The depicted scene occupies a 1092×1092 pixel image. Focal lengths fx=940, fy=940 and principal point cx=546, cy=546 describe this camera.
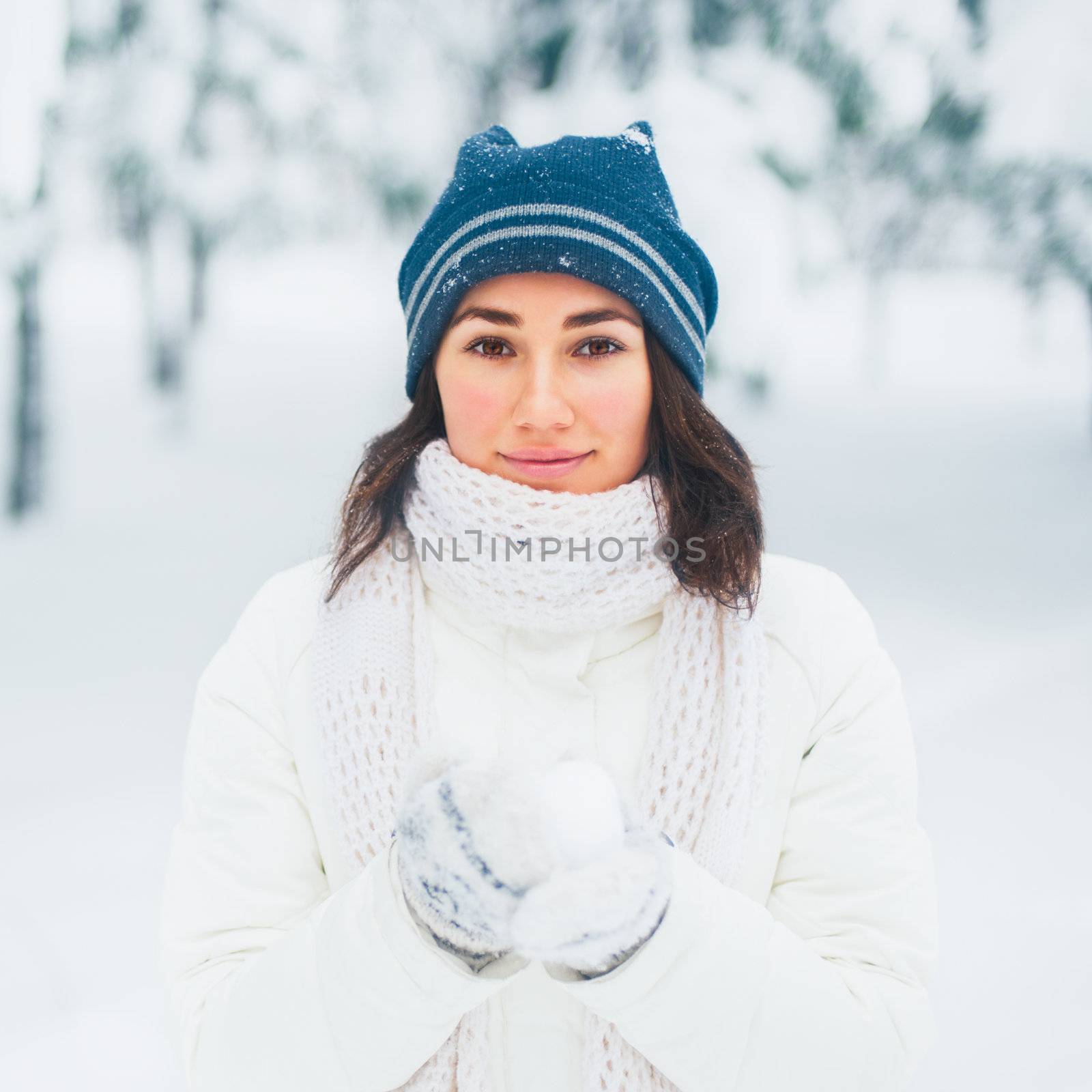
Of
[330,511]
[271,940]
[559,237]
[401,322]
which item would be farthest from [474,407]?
[401,322]

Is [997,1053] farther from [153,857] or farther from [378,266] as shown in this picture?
[378,266]

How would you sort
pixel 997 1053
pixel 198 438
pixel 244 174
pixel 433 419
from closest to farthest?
pixel 433 419 < pixel 997 1053 < pixel 244 174 < pixel 198 438

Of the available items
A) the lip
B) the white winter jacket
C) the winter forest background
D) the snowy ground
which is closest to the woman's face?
the lip

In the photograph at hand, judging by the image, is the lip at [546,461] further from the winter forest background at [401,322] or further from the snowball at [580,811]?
the winter forest background at [401,322]

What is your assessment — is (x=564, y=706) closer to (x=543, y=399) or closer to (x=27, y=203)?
(x=543, y=399)

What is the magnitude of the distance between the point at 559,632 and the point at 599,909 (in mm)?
399

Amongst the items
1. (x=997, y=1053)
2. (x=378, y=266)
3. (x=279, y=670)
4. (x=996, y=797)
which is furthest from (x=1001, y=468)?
(x=279, y=670)

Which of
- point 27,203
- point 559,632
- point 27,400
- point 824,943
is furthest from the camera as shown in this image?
point 27,400

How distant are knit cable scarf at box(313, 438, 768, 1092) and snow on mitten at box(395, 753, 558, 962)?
25 centimetres

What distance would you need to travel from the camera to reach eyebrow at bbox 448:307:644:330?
3.20 ft

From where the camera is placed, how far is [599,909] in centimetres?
65

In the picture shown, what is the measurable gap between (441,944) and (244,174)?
10.4 ft

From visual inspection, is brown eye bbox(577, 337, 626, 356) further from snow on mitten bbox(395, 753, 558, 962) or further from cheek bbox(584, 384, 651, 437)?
snow on mitten bbox(395, 753, 558, 962)

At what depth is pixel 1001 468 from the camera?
11.0 feet
